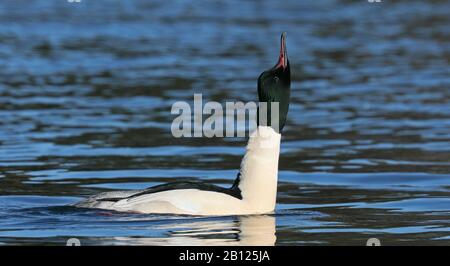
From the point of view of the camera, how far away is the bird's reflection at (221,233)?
1054 cm

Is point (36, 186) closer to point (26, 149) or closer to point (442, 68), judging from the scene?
point (26, 149)

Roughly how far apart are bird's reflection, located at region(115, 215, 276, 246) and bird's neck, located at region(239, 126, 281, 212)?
0.58 feet

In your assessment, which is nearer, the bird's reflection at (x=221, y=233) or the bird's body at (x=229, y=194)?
→ the bird's reflection at (x=221, y=233)

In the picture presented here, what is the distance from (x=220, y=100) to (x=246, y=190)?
9352mm

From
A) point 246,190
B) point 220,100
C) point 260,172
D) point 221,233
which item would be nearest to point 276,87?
point 260,172

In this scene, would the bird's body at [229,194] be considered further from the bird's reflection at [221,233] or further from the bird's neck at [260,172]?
the bird's reflection at [221,233]

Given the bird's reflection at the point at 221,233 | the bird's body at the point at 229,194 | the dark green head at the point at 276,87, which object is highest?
the dark green head at the point at 276,87

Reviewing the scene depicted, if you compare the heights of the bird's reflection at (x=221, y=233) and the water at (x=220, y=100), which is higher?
the water at (x=220, y=100)

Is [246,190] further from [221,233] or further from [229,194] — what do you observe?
[221,233]

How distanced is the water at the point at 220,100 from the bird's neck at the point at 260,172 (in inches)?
8.7

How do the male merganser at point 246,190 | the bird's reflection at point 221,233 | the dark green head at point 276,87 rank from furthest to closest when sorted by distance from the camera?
the dark green head at point 276,87 → the male merganser at point 246,190 → the bird's reflection at point 221,233

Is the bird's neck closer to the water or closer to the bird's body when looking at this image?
the bird's body

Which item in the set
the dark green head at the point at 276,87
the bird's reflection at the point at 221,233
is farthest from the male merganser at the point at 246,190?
the bird's reflection at the point at 221,233
